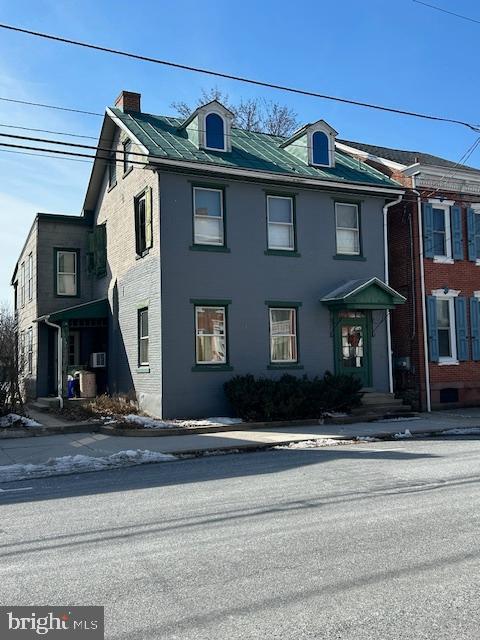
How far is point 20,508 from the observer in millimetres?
7770

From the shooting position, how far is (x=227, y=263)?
57.2ft

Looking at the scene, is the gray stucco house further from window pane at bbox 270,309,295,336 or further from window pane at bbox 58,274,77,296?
window pane at bbox 58,274,77,296

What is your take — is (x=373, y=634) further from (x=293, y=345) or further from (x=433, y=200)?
(x=433, y=200)

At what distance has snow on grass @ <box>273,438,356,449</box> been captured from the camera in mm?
13070

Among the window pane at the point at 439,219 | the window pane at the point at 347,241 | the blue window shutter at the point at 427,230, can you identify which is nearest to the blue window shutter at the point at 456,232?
the window pane at the point at 439,219

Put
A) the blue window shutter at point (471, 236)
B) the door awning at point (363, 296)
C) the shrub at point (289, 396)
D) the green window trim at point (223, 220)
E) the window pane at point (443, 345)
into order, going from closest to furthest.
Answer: the shrub at point (289, 396) → the green window trim at point (223, 220) → the door awning at point (363, 296) → the window pane at point (443, 345) → the blue window shutter at point (471, 236)

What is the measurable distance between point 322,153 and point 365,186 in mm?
1886

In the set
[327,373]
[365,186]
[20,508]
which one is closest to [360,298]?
[327,373]

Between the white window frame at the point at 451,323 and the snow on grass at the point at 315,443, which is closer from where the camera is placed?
the snow on grass at the point at 315,443

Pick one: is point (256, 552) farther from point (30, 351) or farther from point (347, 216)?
point (30, 351)

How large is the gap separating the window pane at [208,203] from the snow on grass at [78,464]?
301 inches

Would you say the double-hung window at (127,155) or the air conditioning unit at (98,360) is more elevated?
the double-hung window at (127,155)

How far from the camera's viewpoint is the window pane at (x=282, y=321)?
1816 cm

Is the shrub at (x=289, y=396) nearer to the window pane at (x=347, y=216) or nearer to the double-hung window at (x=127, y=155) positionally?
the window pane at (x=347, y=216)
